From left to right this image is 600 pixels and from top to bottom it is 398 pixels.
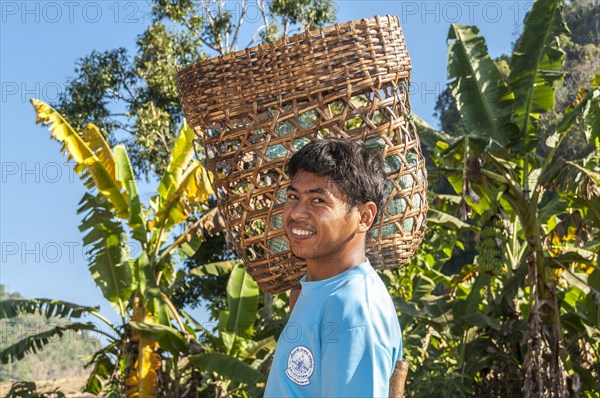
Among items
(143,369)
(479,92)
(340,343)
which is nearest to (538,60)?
(479,92)

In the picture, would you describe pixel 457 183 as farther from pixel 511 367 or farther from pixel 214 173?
pixel 214 173

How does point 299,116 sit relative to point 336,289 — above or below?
above

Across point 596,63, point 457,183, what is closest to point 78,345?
point 596,63

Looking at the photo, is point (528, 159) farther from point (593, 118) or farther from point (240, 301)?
point (240, 301)

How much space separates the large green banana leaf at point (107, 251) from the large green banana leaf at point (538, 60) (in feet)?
13.6

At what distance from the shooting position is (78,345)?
109 ft

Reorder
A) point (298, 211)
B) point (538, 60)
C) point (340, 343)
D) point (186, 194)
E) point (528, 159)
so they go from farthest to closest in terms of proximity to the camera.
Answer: point (186, 194) < point (528, 159) < point (538, 60) < point (298, 211) < point (340, 343)

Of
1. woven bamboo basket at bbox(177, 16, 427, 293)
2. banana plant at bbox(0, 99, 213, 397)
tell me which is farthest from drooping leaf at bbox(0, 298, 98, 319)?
woven bamboo basket at bbox(177, 16, 427, 293)

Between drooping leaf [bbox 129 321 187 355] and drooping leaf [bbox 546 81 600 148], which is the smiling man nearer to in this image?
drooping leaf [bbox 546 81 600 148]

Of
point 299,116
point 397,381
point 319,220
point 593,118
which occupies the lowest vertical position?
point 397,381

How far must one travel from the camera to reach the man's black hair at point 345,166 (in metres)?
1.97

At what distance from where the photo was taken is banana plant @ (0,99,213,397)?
8.88 m

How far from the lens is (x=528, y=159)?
834cm

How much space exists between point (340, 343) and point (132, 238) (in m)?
7.63
